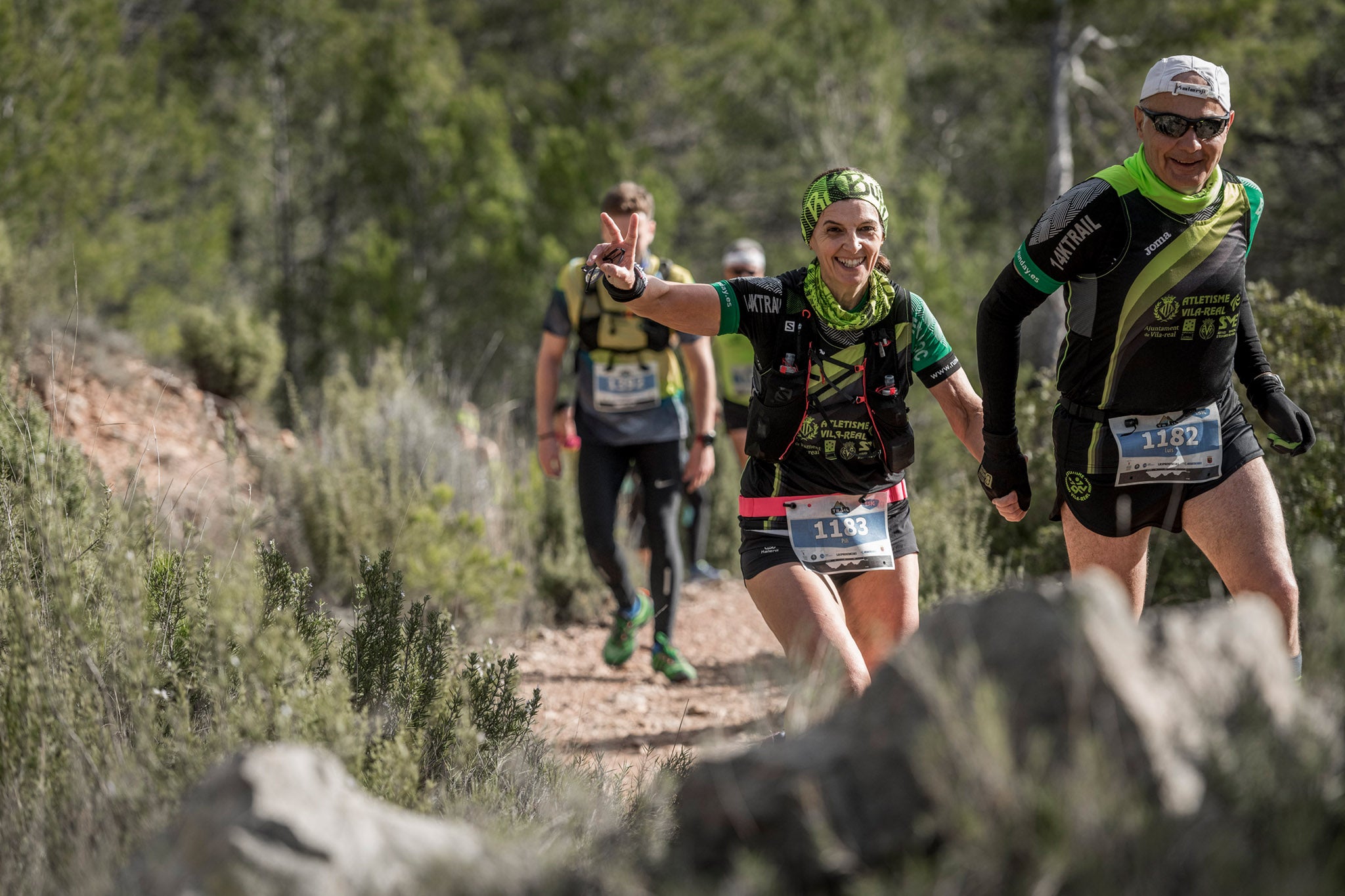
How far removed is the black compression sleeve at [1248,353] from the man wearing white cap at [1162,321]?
0.14 metres

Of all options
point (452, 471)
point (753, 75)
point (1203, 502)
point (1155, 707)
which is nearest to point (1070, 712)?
point (1155, 707)

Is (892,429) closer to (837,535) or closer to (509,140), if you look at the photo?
(837,535)

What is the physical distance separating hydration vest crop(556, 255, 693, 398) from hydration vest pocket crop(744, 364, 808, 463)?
183 centimetres

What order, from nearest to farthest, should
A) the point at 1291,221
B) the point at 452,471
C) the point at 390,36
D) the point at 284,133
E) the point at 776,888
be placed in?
the point at 776,888 < the point at 452,471 < the point at 1291,221 < the point at 390,36 < the point at 284,133

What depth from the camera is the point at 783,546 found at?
2.95 m

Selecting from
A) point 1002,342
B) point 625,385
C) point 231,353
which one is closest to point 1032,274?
point 1002,342

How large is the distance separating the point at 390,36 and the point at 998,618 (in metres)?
14.5

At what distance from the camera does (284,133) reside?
15.9 meters

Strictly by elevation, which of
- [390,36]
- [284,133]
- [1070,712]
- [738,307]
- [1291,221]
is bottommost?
[1070,712]

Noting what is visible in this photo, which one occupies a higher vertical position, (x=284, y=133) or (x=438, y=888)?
(x=284, y=133)

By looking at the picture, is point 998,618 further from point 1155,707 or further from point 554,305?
point 554,305

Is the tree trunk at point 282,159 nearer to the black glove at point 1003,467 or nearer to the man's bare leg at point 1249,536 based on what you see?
the black glove at point 1003,467

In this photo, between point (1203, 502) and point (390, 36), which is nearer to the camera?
point (1203, 502)

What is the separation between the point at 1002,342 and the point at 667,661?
98.3 inches
